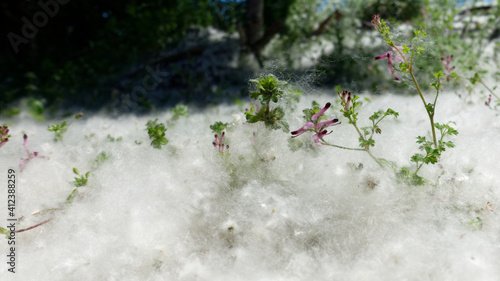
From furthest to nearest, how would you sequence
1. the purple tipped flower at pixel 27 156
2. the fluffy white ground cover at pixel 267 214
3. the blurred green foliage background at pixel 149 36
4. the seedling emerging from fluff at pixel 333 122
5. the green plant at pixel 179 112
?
the blurred green foliage background at pixel 149 36, the green plant at pixel 179 112, the purple tipped flower at pixel 27 156, the seedling emerging from fluff at pixel 333 122, the fluffy white ground cover at pixel 267 214

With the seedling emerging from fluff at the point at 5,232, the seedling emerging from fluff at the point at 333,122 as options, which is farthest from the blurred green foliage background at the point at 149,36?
the seedling emerging from fluff at the point at 5,232

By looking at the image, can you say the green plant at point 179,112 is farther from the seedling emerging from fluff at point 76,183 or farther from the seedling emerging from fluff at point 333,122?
the seedling emerging from fluff at point 333,122

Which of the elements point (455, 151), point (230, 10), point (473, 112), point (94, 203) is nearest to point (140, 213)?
point (94, 203)

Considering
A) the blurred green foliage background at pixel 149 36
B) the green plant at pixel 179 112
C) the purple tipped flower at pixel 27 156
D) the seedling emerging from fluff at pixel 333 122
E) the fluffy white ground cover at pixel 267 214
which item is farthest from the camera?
the blurred green foliage background at pixel 149 36

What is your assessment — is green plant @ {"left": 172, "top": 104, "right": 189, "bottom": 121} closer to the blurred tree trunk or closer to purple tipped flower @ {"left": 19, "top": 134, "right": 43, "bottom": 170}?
purple tipped flower @ {"left": 19, "top": 134, "right": 43, "bottom": 170}

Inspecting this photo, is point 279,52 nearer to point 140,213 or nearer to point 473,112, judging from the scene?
point 473,112

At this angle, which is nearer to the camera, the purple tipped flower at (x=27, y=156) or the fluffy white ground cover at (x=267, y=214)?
the fluffy white ground cover at (x=267, y=214)

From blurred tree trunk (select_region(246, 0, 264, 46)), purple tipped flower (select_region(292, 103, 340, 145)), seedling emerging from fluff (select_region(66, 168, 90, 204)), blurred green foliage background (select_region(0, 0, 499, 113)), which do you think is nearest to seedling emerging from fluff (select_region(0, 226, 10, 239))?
seedling emerging from fluff (select_region(66, 168, 90, 204))
